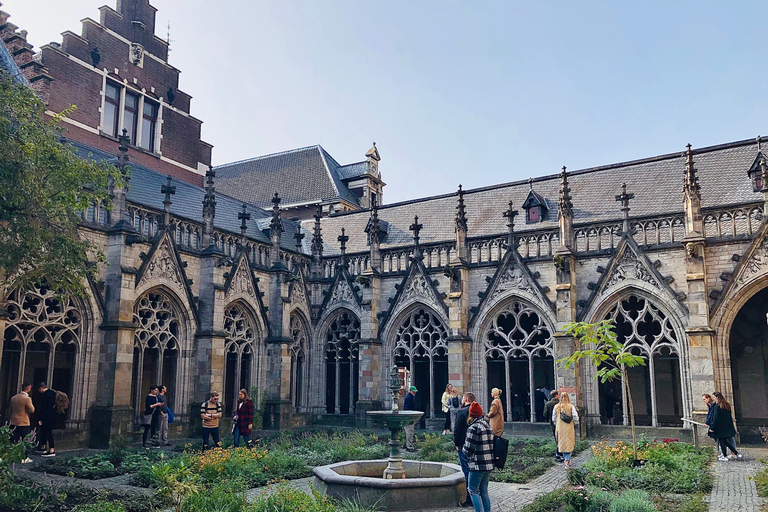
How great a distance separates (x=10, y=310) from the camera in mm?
14586

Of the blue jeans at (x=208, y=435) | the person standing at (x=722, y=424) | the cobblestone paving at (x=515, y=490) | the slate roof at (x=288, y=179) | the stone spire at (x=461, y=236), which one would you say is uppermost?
the slate roof at (x=288, y=179)

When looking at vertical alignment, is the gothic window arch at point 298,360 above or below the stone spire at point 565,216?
below

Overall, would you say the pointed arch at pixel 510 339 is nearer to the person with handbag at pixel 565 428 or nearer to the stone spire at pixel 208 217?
the person with handbag at pixel 565 428

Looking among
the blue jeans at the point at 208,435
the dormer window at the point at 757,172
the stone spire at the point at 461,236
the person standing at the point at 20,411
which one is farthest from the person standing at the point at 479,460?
the dormer window at the point at 757,172

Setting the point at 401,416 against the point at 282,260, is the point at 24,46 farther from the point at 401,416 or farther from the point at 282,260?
the point at 401,416

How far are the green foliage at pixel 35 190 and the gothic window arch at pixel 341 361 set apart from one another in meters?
12.6

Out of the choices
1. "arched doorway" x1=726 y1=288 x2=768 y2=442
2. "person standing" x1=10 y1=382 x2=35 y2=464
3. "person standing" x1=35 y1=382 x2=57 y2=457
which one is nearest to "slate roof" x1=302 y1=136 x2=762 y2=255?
"arched doorway" x1=726 y1=288 x2=768 y2=442

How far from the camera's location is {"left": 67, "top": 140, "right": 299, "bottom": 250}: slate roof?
63.1 ft

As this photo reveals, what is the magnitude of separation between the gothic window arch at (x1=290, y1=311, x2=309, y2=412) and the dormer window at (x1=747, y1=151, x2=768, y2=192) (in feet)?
48.2

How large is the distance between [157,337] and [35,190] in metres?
8.24

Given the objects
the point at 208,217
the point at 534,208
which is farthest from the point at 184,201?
the point at 534,208

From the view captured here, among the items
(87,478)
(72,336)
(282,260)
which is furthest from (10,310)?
(282,260)

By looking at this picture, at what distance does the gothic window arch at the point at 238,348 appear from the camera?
795 inches

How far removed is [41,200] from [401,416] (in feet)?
22.0
